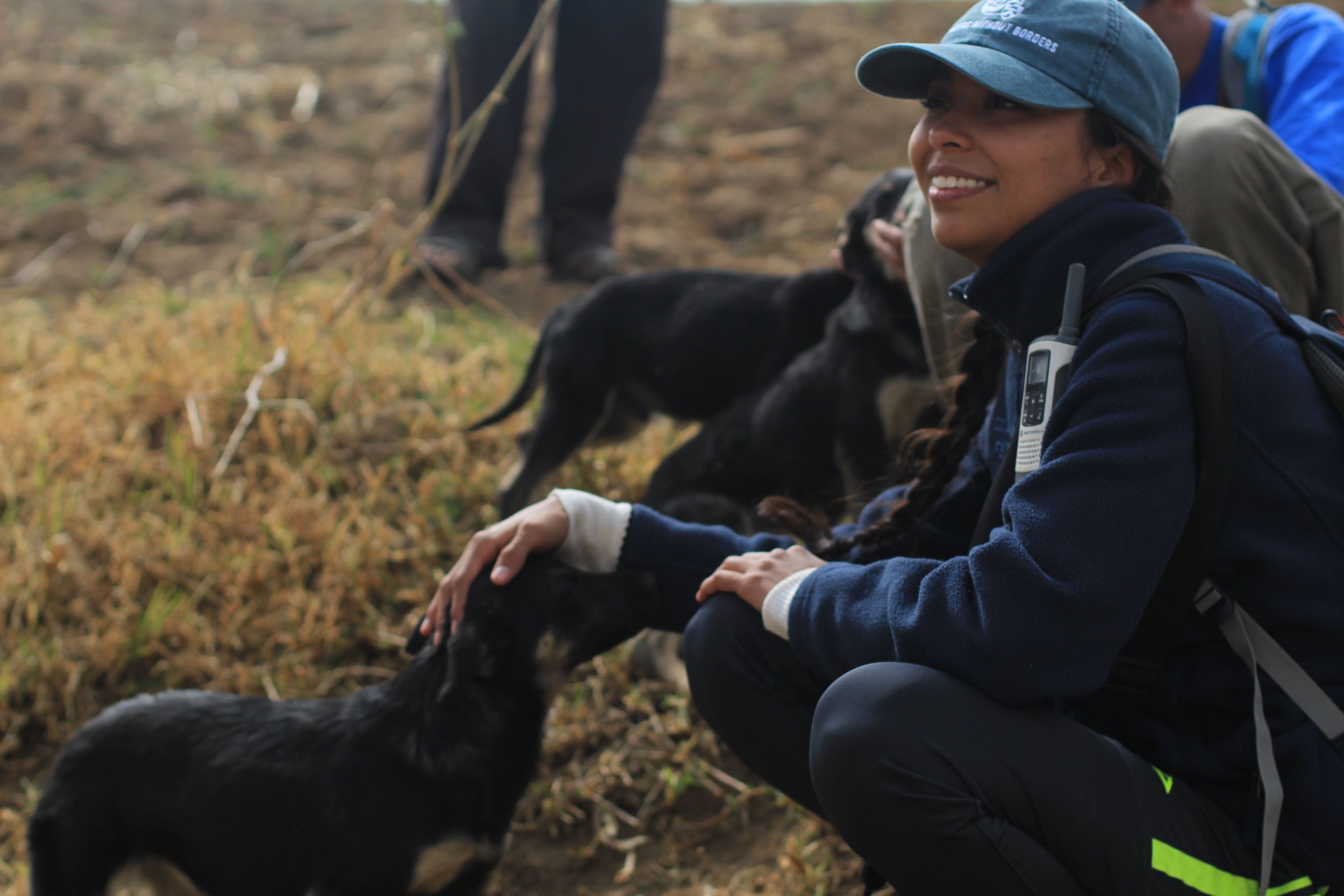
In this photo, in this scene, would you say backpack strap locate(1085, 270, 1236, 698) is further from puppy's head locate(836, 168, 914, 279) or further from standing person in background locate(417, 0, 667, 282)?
standing person in background locate(417, 0, 667, 282)

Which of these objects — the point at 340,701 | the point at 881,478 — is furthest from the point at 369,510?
the point at 881,478

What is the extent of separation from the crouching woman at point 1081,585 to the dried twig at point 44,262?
19.6ft

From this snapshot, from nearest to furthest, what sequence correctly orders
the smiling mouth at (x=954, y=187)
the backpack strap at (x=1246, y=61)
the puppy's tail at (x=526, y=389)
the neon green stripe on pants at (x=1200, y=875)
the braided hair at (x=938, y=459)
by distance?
the neon green stripe on pants at (x=1200, y=875)
the smiling mouth at (x=954, y=187)
the braided hair at (x=938, y=459)
the backpack strap at (x=1246, y=61)
the puppy's tail at (x=526, y=389)

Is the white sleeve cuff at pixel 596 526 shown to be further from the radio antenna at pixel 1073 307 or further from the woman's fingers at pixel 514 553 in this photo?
the radio antenna at pixel 1073 307

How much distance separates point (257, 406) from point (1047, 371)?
11.5 feet

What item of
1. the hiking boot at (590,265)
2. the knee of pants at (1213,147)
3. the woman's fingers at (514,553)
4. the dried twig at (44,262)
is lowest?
the dried twig at (44,262)

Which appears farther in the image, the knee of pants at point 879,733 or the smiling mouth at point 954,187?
the smiling mouth at point 954,187

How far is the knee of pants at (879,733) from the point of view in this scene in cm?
181

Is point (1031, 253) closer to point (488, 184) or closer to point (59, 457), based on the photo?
point (59, 457)

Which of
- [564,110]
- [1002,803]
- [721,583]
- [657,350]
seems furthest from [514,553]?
[564,110]

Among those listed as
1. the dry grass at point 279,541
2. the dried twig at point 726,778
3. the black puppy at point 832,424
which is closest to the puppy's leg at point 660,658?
the dry grass at point 279,541

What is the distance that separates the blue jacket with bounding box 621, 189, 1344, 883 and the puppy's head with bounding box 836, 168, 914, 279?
205cm

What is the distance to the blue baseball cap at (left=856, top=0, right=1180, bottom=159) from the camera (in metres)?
1.92

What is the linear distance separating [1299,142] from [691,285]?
2.28 m
